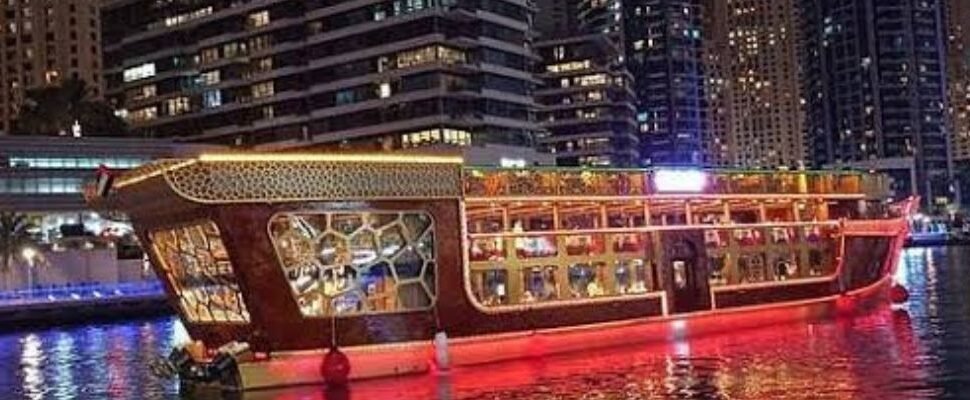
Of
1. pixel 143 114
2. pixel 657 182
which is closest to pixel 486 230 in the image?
pixel 657 182

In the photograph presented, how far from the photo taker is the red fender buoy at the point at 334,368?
94.4 feet

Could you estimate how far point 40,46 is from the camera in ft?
573

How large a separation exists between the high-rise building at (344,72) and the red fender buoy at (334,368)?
78.9 m

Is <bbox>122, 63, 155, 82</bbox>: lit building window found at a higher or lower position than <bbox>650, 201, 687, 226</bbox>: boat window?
higher

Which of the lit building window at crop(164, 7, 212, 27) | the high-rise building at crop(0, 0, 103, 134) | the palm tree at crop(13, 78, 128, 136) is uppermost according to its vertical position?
the high-rise building at crop(0, 0, 103, 134)

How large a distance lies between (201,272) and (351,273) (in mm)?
3994

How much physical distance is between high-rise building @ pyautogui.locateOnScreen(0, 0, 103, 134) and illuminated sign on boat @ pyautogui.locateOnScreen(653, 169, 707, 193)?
148576 mm

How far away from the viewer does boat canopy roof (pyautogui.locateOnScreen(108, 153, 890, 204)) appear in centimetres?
2816

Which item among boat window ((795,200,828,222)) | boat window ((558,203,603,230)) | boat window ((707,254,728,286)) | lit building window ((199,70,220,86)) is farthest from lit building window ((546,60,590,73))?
boat window ((558,203,603,230))

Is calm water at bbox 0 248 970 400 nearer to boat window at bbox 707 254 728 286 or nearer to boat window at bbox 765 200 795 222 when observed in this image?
boat window at bbox 707 254 728 286

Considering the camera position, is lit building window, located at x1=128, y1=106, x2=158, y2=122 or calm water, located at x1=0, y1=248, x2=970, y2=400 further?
lit building window, located at x1=128, y1=106, x2=158, y2=122

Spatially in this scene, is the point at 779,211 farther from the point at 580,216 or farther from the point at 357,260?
the point at 357,260

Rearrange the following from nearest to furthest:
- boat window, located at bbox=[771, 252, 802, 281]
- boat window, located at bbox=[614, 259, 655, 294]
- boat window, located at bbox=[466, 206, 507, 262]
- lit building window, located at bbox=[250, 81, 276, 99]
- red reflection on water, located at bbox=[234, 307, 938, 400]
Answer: red reflection on water, located at bbox=[234, 307, 938, 400] < boat window, located at bbox=[466, 206, 507, 262] < boat window, located at bbox=[614, 259, 655, 294] < boat window, located at bbox=[771, 252, 802, 281] < lit building window, located at bbox=[250, 81, 276, 99]

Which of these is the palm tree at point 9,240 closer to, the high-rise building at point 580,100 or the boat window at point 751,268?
the boat window at point 751,268
